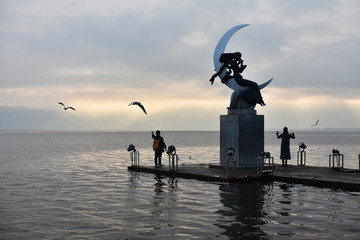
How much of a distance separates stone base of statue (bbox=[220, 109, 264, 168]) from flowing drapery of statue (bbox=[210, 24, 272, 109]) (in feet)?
1.83

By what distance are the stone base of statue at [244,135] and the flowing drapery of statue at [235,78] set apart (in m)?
0.56

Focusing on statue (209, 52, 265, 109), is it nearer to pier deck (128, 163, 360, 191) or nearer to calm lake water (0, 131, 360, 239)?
pier deck (128, 163, 360, 191)

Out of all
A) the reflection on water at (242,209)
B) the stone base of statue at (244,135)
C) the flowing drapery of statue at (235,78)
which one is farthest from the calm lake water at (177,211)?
the flowing drapery of statue at (235,78)

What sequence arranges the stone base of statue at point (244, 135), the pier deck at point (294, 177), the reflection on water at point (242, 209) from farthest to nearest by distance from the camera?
the stone base of statue at point (244, 135) → the pier deck at point (294, 177) → the reflection on water at point (242, 209)

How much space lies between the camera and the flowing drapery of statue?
73.7ft

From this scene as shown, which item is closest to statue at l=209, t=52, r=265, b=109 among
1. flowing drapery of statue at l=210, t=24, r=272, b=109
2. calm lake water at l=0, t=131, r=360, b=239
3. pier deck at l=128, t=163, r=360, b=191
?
flowing drapery of statue at l=210, t=24, r=272, b=109

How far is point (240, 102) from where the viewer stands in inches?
883

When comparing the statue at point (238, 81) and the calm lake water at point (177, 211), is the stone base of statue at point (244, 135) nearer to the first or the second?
the statue at point (238, 81)

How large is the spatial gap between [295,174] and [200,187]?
5.30m

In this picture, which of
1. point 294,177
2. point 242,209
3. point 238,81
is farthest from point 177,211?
point 238,81

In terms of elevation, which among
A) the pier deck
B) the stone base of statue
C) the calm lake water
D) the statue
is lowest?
the calm lake water

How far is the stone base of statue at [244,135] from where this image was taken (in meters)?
21.7

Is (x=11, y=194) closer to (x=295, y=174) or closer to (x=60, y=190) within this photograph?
(x=60, y=190)

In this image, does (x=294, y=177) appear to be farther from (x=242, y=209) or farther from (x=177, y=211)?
(x=177, y=211)
